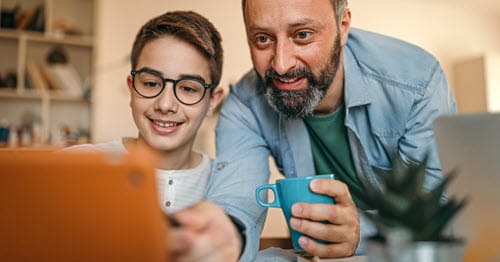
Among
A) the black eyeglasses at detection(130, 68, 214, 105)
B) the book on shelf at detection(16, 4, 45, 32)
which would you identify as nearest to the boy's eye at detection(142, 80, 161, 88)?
the black eyeglasses at detection(130, 68, 214, 105)

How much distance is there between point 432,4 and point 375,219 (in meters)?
4.55

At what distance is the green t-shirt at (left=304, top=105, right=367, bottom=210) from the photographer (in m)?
1.29

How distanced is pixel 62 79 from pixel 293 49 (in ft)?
8.21

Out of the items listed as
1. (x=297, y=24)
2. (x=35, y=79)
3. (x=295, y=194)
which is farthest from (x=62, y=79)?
(x=295, y=194)

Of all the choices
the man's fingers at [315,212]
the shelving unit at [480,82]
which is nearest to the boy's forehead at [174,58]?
the man's fingers at [315,212]

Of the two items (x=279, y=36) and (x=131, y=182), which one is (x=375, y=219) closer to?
(x=131, y=182)

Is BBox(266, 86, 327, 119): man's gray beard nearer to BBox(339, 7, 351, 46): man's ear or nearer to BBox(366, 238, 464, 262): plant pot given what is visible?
BBox(339, 7, 351, 46): man's ear

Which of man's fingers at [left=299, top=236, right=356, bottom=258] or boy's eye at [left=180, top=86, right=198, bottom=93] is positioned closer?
man's fingers at [left=299, top=236, right=356, bottom=258]

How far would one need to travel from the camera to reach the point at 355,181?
129cm

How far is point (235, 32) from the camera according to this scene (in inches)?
142

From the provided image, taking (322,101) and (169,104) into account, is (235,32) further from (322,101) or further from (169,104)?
(169,104)

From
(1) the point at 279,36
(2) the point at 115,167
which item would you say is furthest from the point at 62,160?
(1) the point at 279,36

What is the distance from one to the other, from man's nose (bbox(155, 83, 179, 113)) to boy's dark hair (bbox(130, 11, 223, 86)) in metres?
0.14

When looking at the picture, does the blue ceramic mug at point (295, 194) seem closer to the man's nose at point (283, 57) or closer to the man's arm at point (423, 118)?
the man's nose at point (283, 57)
